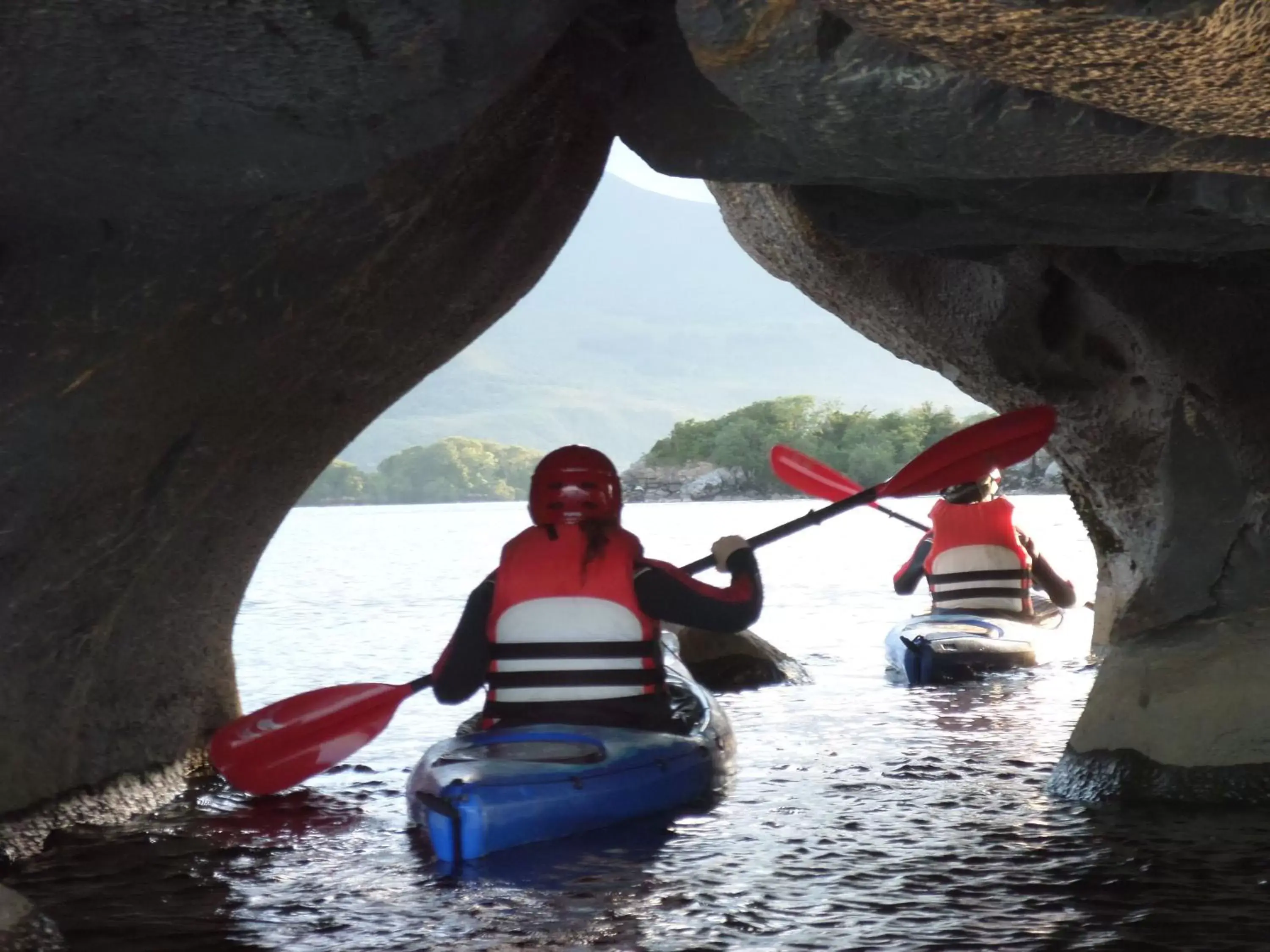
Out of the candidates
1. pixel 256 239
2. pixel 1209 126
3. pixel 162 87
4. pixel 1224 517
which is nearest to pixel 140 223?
pixel 256 239

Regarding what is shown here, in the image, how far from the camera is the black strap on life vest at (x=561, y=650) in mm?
4668

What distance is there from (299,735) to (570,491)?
1.33 metres

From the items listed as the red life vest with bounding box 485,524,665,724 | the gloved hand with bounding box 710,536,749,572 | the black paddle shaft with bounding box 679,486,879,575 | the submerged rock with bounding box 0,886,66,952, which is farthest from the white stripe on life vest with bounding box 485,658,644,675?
the submerged rock with bounding box 0,886,66,952

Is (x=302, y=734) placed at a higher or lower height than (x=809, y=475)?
lower

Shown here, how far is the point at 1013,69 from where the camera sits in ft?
9.11

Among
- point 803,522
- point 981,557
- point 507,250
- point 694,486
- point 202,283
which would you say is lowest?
point 981,557

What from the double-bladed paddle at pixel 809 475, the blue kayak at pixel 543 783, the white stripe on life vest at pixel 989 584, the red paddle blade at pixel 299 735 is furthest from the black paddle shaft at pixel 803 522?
the white stripe on life vest at pixel 989 584

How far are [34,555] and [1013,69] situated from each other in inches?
120

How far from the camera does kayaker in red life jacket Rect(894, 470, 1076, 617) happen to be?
27.8 ft

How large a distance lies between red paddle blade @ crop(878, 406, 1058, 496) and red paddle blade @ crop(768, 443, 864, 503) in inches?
83.3

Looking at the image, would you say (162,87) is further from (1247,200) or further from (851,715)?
(851,715)

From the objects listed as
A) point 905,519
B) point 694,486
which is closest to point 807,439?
point 694,486

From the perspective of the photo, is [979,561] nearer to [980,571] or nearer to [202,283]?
[980,571]

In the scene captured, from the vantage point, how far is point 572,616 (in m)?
4.66
